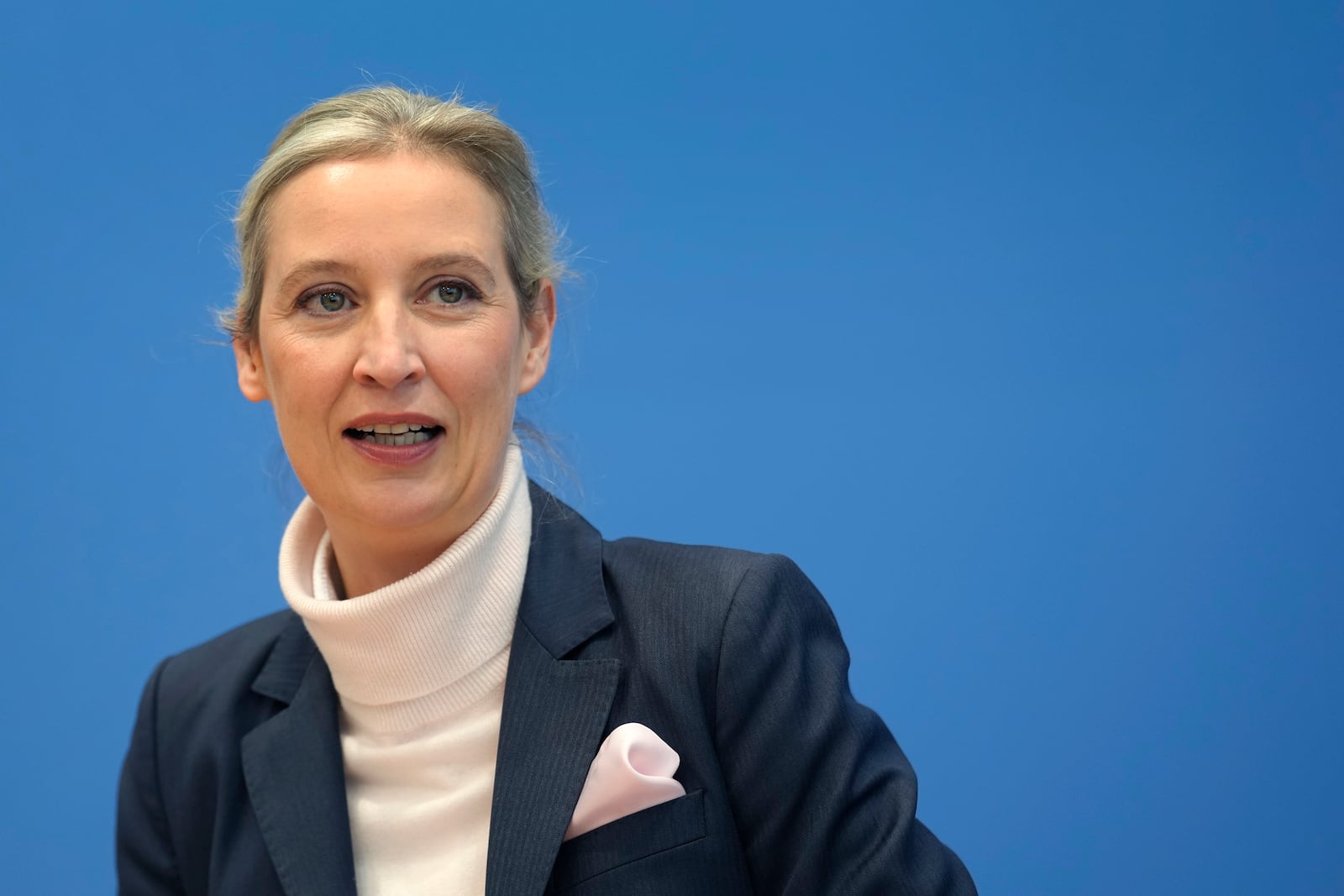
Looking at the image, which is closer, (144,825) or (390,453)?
(390,453)

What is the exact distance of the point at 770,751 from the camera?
5.27ft

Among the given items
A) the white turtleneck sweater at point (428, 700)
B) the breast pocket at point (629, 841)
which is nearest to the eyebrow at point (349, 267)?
the white turtleneck sweater at point (428, 700)

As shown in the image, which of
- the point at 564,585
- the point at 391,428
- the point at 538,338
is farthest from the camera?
the point at 538,338

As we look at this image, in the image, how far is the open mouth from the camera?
1.69 metres

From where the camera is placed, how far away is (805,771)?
5.22 ft

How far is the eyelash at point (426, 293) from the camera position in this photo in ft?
5.58

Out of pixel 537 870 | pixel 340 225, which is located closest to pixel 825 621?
pixel 537 870

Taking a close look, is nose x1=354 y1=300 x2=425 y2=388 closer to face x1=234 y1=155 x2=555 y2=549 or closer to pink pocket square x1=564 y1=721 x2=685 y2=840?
face x1=234 y1=155 x2=555 y2=549

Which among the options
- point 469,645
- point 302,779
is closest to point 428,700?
point 469,645

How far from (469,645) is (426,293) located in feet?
1.36

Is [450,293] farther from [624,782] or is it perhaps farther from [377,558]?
[624,782]

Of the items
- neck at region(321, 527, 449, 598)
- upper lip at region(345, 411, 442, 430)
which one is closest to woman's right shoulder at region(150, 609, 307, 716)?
neck at region(321, 527, 449, 598)

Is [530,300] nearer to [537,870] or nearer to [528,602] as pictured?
[528,602]

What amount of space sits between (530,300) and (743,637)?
0.52 m
